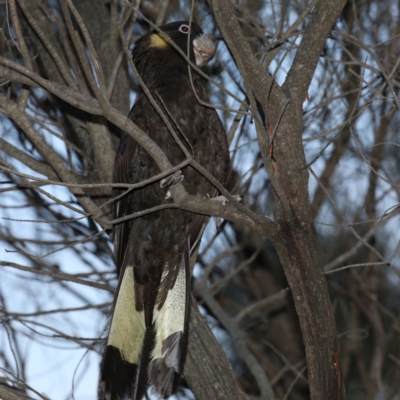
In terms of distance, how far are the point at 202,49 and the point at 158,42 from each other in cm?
24

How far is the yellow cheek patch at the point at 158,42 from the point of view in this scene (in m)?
3.56

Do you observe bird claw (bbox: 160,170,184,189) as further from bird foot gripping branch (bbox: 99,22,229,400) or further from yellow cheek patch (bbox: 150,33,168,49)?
yellow cheek patch (bbox: 150,33,168,49)

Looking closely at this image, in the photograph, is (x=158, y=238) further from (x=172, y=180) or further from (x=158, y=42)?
(x=158, y=42)

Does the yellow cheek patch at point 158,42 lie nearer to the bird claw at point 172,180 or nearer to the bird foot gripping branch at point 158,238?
the bird foot gripping branch at point 158,238

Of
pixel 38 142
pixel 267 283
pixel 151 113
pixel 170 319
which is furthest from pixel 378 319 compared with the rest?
pixel 38 142

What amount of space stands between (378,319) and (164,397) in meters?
2.58

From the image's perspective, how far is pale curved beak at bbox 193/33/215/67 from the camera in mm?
3600

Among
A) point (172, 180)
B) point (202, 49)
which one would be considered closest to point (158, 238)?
point (172, 180)

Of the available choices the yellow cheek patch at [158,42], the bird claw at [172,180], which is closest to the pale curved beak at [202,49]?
the yellow cheek patch at [158,42]

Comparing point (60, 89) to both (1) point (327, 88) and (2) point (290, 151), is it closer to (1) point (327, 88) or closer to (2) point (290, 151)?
(2) point (290, 151)

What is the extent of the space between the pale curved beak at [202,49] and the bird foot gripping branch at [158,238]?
202 millimetres

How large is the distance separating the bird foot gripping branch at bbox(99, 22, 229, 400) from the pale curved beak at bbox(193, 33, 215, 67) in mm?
202

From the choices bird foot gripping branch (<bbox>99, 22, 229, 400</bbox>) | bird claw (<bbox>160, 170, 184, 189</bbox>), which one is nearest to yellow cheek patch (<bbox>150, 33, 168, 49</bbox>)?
bird foot gripping branch (<bbox>99, 22, 229, 400</bbox>)

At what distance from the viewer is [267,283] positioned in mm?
5492
